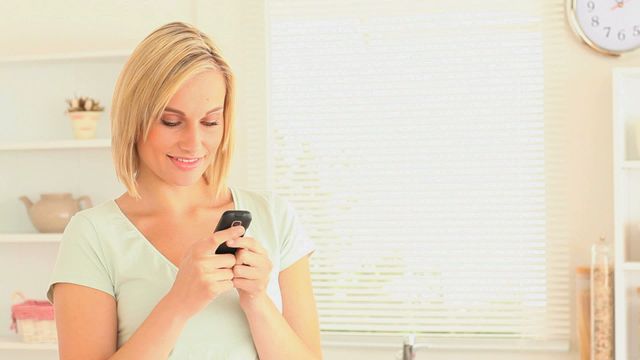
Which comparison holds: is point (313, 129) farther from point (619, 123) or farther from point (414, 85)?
point (619, 123)

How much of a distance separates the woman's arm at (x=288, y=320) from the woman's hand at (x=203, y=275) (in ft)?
0.22

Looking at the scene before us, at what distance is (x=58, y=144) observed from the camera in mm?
3279

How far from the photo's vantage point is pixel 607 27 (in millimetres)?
3166

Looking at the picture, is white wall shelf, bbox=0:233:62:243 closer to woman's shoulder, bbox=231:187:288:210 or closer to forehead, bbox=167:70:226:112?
woman's shoulder, bbox=231:187:288:210

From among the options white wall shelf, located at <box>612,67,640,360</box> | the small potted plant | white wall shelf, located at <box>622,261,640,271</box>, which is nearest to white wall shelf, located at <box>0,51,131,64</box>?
the small potted plant

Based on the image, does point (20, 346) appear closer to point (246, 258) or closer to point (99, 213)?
point (99, 213)

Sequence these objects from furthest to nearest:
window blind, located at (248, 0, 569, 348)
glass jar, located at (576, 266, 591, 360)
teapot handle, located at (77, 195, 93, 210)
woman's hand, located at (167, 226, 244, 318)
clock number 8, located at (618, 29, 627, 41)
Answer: teapot handle, located at (77, 195, 93, 210)
window blind, located at (248, 0, 569, 348)
clock number 8, located at (618, 29, 627, 41)
glass jar, located at (576, 266, 591, 360)
woman's hand, located at (167, 226, 244, 318)

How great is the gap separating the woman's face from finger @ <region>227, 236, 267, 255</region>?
15cm

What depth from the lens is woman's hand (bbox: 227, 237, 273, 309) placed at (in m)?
1.26

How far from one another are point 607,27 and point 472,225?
0.84m

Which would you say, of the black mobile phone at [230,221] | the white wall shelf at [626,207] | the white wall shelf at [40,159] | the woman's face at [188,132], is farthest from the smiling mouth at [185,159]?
the white wall shelf at [40,159]

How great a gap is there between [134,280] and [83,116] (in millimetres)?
2104

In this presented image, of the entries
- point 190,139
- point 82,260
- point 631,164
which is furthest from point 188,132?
point 631,164

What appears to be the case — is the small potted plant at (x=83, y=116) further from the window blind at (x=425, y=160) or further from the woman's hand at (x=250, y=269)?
the woman's hand at (x=250, y=269)
